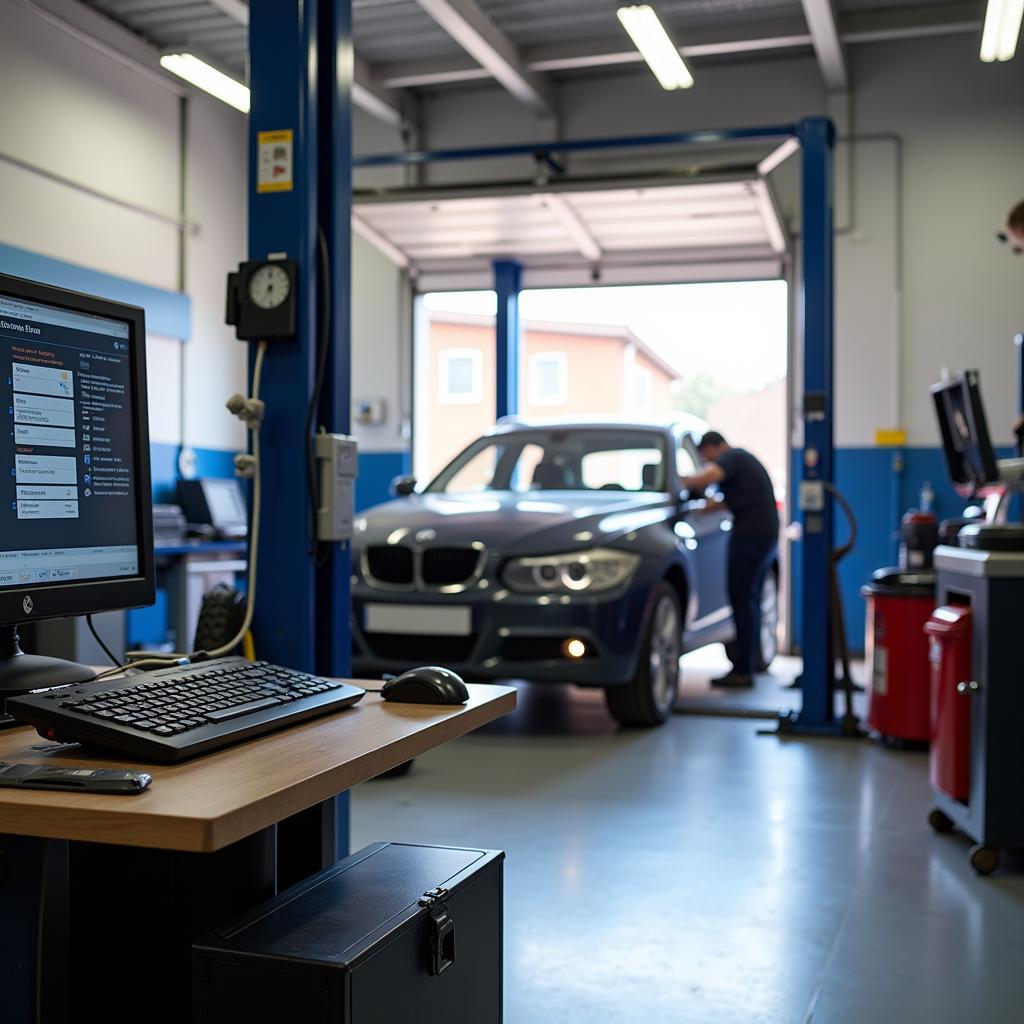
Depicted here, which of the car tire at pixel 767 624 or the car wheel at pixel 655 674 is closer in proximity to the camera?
the car wheel at pixel 655 674

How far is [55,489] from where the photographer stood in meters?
1.85

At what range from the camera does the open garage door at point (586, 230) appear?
8.13 metres

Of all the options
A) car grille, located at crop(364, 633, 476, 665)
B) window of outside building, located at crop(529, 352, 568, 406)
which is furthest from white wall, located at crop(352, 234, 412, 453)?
window of outside building, located at crop(529, 352, 568, 406)

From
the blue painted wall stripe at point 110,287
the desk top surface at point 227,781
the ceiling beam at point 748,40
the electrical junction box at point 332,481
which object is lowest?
the desk top surface at point 227,781

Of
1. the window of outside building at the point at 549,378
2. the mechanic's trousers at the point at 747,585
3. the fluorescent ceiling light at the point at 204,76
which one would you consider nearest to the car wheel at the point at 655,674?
the mechanic's trousers at the point at 747,585

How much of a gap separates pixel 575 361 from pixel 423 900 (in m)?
20.3

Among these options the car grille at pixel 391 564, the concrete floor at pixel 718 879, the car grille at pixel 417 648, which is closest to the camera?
the concrete floor at pixel 718 879

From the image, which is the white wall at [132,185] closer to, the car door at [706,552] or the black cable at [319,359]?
the car door at [706,552]

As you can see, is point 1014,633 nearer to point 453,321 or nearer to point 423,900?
point 423,900

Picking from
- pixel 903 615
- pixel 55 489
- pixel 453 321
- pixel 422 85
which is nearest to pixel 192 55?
pixel 422 85

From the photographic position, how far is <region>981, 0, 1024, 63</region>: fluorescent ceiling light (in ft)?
21.8

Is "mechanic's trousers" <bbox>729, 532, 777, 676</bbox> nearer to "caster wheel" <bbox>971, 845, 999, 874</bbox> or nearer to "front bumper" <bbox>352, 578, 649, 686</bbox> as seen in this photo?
"front bumper" <bbox>352, 578, 649, 686</bbox>

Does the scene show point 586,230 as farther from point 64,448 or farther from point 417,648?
point 64,448

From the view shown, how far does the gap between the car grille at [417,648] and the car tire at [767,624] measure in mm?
2654
